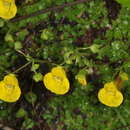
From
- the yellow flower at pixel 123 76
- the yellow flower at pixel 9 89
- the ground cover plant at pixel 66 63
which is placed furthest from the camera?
the ground cover plant at pixel 66 63

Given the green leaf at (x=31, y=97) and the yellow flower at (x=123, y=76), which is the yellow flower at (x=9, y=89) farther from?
the yellow flower at (x=123, y=76)

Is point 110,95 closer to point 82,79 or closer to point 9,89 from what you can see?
point 82,79

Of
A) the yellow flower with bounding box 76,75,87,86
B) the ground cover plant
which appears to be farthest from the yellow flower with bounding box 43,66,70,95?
the ground cover plant

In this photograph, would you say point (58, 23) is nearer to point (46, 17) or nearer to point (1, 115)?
point (46, 17)

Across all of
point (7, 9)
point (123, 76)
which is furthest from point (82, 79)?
point (7, 9)

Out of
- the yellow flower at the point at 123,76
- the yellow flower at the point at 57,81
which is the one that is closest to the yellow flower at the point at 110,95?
the yellow flower at the point at 123,76

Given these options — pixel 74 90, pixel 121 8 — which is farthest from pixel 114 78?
pixel 121 8
